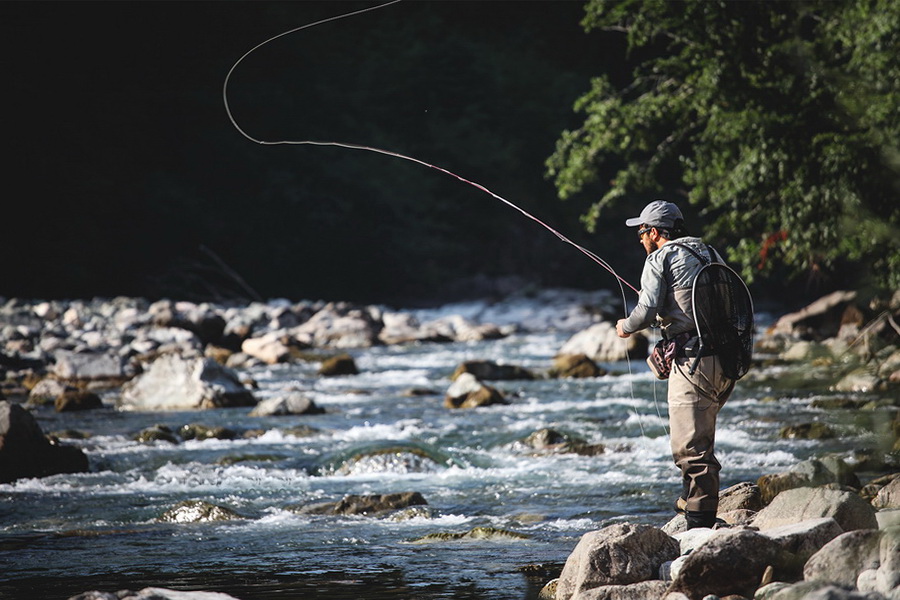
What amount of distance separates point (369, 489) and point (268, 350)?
11.8 m

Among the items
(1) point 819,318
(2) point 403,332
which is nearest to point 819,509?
(1) point 819,318

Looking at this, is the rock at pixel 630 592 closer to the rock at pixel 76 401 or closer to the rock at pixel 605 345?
the rock at pixel 76 401

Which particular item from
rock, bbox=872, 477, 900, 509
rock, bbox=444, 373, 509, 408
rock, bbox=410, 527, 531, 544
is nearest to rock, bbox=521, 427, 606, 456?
rock, bbox=444, 373, 509, 408

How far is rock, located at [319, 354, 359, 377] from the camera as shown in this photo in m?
17.2

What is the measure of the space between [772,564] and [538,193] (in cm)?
3199

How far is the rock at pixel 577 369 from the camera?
51.6 feet

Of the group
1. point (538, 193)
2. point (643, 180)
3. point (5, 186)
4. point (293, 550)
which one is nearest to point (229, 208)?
point (5, 186)

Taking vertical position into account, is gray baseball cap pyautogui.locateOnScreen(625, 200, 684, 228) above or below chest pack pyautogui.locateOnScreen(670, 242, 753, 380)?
above

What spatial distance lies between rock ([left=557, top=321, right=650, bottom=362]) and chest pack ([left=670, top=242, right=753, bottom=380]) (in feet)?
40.7

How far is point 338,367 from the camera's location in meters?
17.3

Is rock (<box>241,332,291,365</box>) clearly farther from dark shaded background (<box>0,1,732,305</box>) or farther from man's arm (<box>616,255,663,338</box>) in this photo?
man's arm (<box>616,255,663,338</box>)

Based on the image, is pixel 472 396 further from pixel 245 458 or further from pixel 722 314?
pixel 722 314

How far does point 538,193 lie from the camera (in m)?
35.8

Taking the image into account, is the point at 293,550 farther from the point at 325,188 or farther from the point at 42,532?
the point at 325,188
